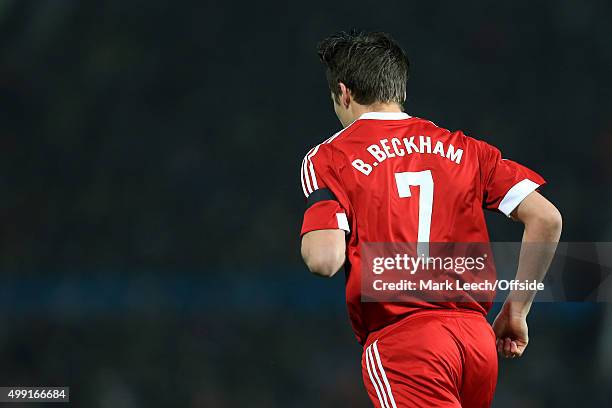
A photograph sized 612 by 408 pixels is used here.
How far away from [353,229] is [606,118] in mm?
4242

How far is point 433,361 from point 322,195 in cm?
47

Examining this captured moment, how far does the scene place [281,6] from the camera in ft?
20.1

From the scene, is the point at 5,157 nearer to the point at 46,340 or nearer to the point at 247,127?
the point at 46,340

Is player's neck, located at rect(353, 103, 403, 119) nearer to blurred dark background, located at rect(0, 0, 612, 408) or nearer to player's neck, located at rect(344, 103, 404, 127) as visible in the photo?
player's neck, located at rect(344, 103, 404, 127)

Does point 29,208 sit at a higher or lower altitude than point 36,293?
higher

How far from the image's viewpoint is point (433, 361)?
6.88 ft

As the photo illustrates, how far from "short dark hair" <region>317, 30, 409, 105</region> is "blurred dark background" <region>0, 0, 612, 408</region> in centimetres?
345

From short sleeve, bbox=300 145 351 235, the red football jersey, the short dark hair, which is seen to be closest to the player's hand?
the red football jersey

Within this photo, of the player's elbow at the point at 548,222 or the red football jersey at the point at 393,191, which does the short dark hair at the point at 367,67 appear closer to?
the red football jersey at the point at 393,191

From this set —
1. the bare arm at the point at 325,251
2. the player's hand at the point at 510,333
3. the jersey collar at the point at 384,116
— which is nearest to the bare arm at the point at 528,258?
the player's hand at the point at 510,333

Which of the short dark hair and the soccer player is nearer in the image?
the soccer player

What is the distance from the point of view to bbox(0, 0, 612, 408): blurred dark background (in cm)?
576

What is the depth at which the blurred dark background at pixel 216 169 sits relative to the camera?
5762 millimetres

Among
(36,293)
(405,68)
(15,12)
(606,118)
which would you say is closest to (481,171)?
(405,68)
